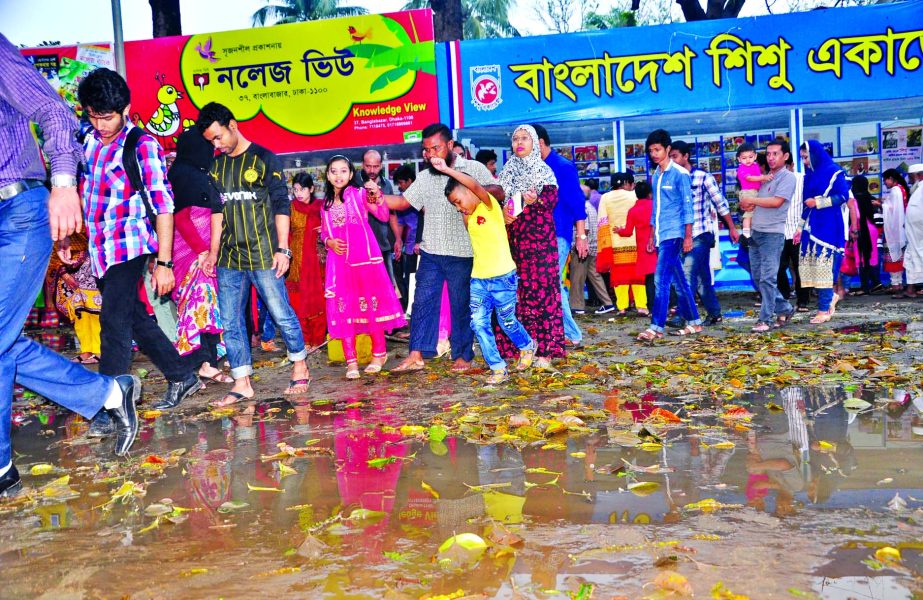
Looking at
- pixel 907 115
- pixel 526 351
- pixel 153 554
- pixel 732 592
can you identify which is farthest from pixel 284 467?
pixel 907 115

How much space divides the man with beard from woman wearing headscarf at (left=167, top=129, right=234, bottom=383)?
1529 mm

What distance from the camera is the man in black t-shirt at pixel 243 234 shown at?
6301 millimetres

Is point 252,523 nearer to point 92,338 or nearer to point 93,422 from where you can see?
point 93,422

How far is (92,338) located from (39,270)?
551 cm

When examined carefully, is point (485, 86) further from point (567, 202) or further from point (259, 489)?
point (259, 489)

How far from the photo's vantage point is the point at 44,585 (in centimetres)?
303

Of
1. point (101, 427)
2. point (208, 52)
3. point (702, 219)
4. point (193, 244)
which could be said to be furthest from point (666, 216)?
point (208, 52)

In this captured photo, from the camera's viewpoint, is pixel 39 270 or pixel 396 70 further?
pixel 396 70

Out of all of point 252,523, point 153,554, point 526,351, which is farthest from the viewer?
point 526,351

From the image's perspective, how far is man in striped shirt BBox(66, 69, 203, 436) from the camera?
5422mm

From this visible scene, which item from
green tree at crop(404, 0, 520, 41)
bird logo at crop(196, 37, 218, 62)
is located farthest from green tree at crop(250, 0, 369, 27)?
bird logo at crop(196, 37, 218, 62)

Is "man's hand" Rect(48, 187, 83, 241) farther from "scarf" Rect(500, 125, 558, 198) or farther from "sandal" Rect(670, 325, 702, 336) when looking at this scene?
"sandal" Rect(670, 325, 702, 336)

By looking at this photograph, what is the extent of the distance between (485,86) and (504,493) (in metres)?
9.53

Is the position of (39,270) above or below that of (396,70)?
below
